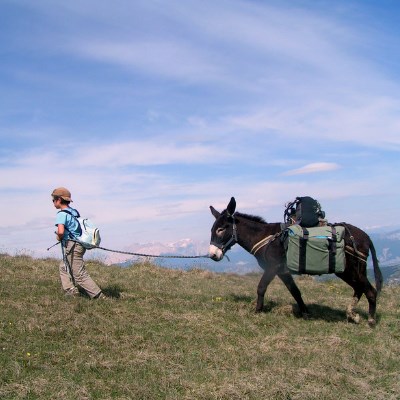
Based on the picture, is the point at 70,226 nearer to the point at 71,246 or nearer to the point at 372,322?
the point at 71,246

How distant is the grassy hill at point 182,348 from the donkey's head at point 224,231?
1.53 metres

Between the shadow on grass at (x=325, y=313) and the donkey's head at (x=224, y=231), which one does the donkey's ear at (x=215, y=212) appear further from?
the shadow on grass at (x=325, y=313)

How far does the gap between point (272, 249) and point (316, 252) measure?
3.80 feet

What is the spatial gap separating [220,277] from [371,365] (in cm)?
1065

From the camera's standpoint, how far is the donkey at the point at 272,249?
33.3 ft

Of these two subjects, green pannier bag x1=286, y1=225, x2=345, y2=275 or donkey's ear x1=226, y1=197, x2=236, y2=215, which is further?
donkey's ear x1=226, y1=197, x2=236, y2=215

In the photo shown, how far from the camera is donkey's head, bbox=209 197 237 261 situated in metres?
10.8

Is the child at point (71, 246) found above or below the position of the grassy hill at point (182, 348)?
above

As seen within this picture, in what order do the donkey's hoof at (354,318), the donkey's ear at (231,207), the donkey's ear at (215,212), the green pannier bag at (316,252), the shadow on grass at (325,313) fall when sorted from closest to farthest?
the green pannier bag at (316,252) < the donkey's hoof at (354,318) < the donkey's ear at (231,207) < the shadow on grass at (325,313) < the donkey's ear at (215,212)

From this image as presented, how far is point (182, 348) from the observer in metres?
7.85

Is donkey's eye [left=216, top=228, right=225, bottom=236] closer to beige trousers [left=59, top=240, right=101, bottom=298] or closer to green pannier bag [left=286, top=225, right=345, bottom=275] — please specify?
green pannier bag [left=286, top=225, right=345, bottom=275]

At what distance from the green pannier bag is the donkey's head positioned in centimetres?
164

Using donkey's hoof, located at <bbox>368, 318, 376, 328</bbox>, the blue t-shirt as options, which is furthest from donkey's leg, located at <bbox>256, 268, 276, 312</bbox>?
the blue t-shirt

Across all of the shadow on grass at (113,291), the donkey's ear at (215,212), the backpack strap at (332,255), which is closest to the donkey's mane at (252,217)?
the donkey's ear at (215,212)
